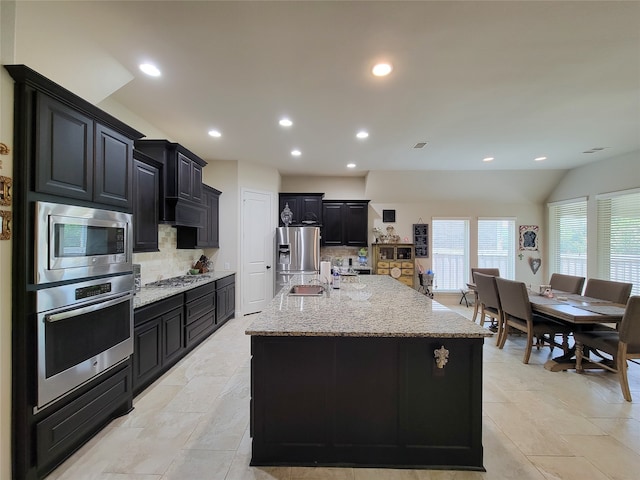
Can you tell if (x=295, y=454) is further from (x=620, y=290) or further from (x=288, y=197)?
(x=288, y=197)

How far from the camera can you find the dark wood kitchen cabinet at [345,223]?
624 centimetres

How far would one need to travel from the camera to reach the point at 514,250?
646 centimetres

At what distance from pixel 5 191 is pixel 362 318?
2183mm

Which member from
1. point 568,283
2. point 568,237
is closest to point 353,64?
point 568,283

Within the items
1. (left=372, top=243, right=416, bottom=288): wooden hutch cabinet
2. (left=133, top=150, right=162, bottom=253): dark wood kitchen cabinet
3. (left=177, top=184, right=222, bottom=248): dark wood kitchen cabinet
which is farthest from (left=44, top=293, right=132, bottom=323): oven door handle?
(left=372, top=243, right=416, bottom=288): wooden hutch cabinet

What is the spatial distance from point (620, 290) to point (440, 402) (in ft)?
11.4

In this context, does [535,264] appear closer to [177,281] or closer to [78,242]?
[177,281]

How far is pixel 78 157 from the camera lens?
180 centimetres

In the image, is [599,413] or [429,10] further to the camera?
[599,413]

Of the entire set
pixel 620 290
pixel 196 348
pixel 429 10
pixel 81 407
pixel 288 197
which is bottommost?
pixel 196 348

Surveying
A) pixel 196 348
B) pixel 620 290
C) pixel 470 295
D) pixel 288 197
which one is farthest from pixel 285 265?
pixel 620 290

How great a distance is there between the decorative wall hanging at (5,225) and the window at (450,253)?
6695 millimetres

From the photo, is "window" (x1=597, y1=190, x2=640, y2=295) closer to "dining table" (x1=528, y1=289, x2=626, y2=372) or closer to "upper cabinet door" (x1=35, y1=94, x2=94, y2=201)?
"dining table" (x1=528, y1=289, x2=626, y2=372)

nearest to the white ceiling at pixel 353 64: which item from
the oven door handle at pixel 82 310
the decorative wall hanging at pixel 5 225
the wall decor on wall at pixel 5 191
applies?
the wall decor on wall at pixel 5 191
